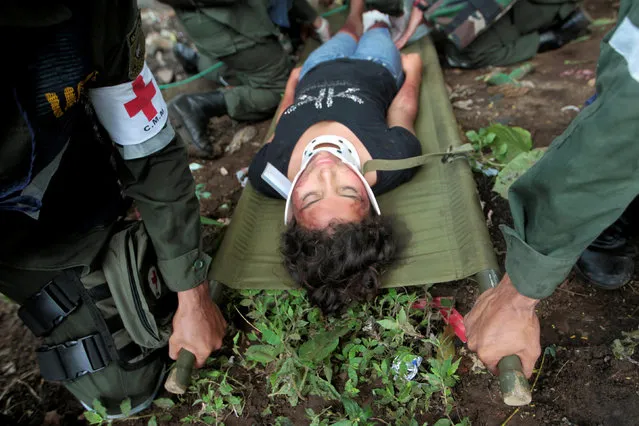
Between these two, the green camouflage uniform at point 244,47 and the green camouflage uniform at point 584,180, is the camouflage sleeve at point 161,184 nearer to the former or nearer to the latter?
the green camouflage uniform at point 584,180

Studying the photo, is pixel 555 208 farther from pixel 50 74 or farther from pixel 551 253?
pixel 50 74

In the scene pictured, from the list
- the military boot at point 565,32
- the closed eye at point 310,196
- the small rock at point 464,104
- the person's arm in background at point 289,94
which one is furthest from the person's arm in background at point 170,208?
the military boot at point 565,32

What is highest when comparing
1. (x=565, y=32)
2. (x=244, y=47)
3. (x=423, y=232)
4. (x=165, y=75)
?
(x=244, y=47)

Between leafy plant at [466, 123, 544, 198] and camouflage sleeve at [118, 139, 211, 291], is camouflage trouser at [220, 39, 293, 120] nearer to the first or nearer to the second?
leafy plant at [466, 123, 544, 198]

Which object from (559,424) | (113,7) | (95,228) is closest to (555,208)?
(559,424)

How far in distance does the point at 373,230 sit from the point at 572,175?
1170 millimetres

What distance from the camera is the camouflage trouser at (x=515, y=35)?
3516mm

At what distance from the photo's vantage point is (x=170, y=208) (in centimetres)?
178

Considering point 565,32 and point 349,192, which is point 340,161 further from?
point 565,32

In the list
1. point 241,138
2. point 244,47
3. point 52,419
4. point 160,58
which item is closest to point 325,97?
point 241,138

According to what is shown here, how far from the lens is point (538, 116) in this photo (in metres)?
3.00

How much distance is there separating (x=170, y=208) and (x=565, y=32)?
3369 millimetres

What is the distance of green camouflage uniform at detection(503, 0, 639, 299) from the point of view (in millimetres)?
1011

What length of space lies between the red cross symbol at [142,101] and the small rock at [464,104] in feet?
7.40
